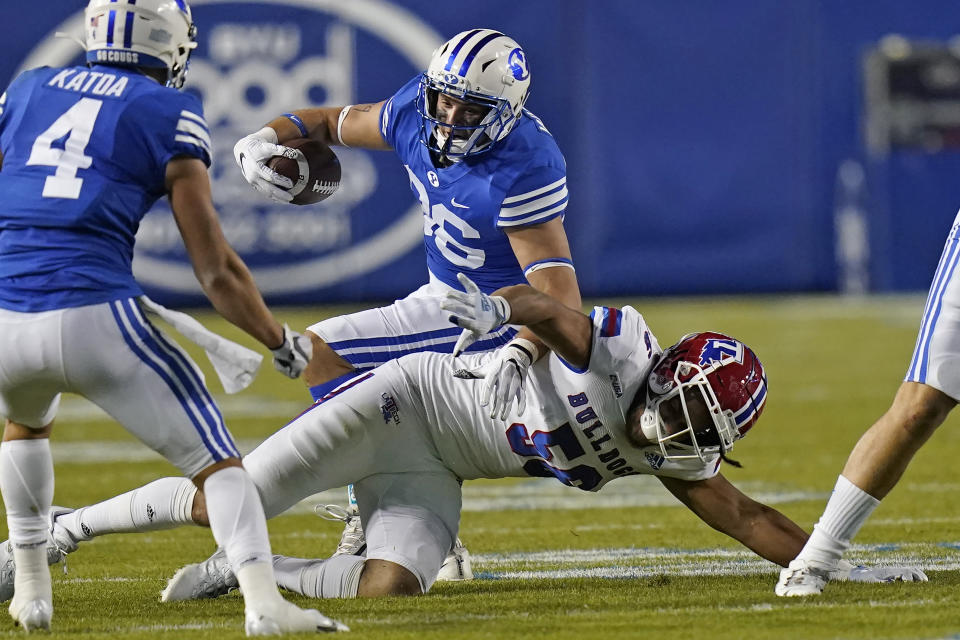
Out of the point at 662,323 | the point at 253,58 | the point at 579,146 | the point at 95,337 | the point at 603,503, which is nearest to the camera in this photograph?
the point at 95,337

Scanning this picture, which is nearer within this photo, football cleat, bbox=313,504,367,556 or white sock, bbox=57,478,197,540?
white sock, bbox=57,478,197,540

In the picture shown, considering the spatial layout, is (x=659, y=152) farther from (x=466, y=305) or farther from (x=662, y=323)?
(x=466, y=305)

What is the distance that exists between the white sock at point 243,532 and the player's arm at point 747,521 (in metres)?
1.04

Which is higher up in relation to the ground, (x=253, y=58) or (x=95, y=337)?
(x=95, y=337)

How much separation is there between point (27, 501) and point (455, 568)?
1049mm

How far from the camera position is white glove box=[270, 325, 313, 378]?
271 centimetres

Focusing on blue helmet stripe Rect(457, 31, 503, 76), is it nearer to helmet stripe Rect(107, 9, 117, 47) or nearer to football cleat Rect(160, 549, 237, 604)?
helmet stripe Rect(107, 9, 117, 47)

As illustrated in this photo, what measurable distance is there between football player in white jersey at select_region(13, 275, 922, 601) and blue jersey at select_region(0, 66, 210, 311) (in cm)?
69

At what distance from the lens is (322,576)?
125 inches

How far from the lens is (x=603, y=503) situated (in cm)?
477

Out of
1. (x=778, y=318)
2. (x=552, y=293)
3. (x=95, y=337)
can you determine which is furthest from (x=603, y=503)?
(x=778, y=318)

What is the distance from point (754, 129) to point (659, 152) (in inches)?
31.9

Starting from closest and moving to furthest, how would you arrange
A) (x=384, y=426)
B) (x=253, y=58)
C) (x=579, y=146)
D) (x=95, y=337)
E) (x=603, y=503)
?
(x=95, y=337) → (x=384, y=426) → (x=603, y=503) → (x=253, y=58) → (x=579, y=146)

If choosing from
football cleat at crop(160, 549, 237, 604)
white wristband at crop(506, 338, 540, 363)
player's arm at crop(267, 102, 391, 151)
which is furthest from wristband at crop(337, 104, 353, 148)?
football cleat at crop(160, 549, 237, 604)
